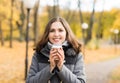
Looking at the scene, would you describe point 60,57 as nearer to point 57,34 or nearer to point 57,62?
point 57,62

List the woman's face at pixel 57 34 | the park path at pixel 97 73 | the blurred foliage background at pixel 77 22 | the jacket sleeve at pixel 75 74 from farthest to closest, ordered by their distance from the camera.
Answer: the blurred foliage background at pixel 77 22
the park path at pixel 97 73
the woman's face at pixel 57 34
the jacket sleeve at pixel 75 74

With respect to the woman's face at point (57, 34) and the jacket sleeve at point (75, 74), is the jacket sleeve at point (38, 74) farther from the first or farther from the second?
the woman's face at point (57, 34)

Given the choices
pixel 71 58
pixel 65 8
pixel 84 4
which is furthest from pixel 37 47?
pixel 65 8

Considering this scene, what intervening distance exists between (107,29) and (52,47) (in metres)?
64.9

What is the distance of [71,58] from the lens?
10.3 feet

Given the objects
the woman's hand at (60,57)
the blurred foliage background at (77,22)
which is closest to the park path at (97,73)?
the woman's hand at (60,57)

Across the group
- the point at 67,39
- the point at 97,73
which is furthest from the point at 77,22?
the point at 67,39

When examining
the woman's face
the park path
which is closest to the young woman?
the woman's face

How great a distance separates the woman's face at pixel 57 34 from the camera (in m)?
3.14

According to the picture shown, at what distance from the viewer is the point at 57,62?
2.92 m

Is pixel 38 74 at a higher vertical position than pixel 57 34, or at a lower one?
lower

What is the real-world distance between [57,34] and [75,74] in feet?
1.21

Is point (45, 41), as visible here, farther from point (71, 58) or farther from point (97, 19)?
point (97, 19)

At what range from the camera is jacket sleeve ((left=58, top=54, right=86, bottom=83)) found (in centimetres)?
298
